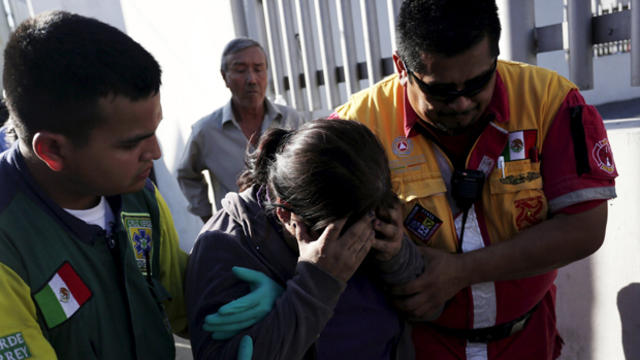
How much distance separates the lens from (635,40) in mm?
2213

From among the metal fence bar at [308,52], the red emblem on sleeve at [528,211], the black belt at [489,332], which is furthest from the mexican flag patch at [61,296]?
the metal fence bar at [308,52]

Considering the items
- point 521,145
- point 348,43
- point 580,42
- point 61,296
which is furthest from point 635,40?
point 61,296

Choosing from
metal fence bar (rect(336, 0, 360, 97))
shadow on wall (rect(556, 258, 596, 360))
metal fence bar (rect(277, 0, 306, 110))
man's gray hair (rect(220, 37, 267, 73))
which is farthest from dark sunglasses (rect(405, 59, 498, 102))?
metal fence bar (rect(277, 0, 306, 110))

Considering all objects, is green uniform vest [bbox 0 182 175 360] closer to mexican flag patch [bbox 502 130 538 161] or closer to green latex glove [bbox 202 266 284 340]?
green latex glove [bbox 202 266 284 340]

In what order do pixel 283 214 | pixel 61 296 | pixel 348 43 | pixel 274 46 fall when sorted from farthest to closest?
pixel 274 46 → pixel 348 43 → pixel 283 214 → pixel 61 296

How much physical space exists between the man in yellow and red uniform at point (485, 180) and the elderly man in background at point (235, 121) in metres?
1.70

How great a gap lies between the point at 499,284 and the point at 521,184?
0.33 metres

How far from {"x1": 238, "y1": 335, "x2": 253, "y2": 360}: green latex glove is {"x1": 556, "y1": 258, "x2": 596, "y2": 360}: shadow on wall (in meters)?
2.03

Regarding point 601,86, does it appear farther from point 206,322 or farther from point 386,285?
point 206,322

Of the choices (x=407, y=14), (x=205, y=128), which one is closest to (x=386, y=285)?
(x=407, y=14)

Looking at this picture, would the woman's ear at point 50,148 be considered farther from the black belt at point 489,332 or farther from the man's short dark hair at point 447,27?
the black belt at point 489,332

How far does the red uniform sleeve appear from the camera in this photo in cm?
138

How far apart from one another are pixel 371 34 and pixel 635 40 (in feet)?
5.62

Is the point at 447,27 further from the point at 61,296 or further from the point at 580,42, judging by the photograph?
the point at 580,42
